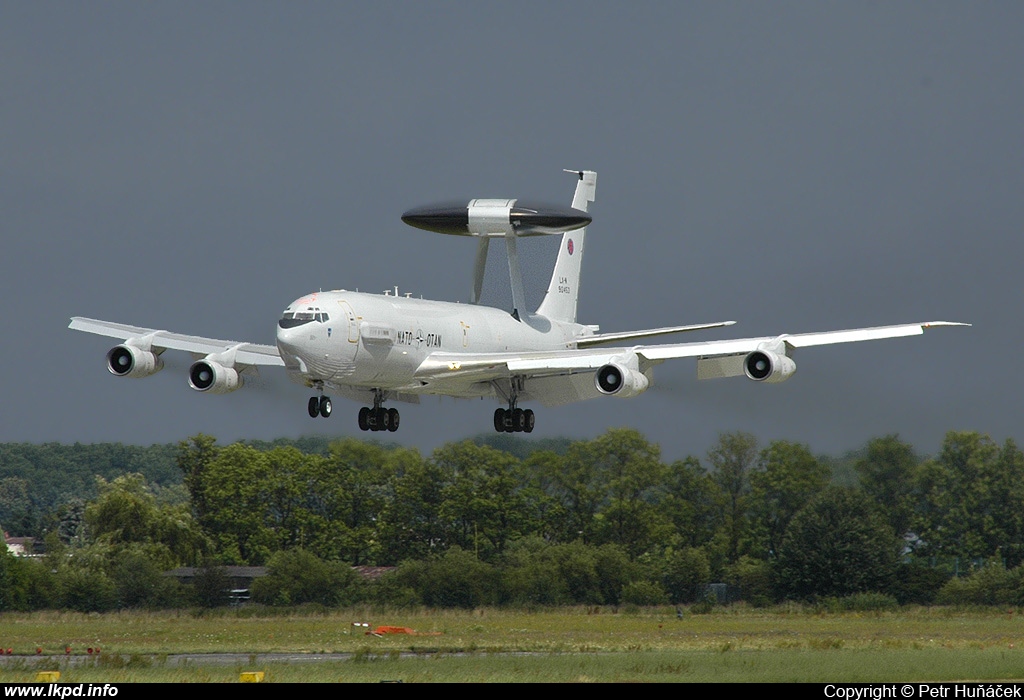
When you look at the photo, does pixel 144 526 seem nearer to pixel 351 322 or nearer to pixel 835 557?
pixel 835 557

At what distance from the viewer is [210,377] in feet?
184

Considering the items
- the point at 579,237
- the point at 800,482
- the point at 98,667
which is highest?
the point at 579,237

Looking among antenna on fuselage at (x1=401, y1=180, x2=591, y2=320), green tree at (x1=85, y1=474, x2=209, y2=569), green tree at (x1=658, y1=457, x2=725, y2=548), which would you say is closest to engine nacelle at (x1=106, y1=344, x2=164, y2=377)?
antenna on fuselage at (x1=401, y1=180, x2=591, y2=320)

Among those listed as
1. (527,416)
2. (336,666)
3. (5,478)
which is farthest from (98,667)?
(5,478)

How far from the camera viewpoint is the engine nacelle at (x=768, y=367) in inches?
2114

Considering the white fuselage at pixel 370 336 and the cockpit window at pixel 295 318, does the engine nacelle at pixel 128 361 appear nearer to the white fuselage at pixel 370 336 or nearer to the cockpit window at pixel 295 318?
the white fuselage at pixel 370 336

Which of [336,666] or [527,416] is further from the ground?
[527,416]

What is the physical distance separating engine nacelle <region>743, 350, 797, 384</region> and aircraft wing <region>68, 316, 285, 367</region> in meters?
17.2

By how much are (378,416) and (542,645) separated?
11583mm

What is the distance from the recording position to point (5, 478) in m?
167

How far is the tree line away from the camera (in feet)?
269

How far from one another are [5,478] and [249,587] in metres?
92.3
